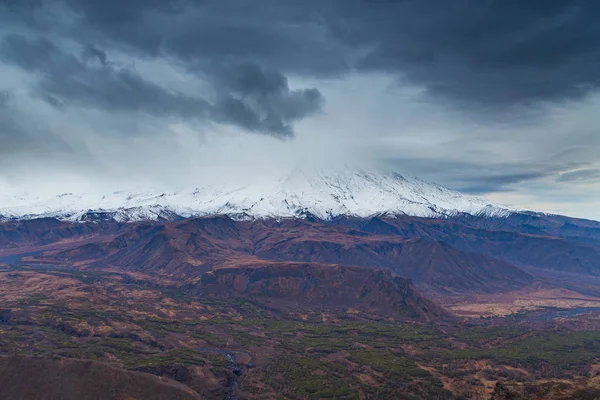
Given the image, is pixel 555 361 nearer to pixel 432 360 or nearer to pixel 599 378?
pixel 432 360

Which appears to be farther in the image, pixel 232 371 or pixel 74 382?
pixel 232 371

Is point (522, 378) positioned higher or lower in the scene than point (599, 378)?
lower

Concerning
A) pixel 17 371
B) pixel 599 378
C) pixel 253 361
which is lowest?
pixel 253 361

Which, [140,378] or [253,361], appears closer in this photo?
[140,378]

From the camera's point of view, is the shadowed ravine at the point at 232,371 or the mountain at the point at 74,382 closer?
the mountain at the point at 74,382

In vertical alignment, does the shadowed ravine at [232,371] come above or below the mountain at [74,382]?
below

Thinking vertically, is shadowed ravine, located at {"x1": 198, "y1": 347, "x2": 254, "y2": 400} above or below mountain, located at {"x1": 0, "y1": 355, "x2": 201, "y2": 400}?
below

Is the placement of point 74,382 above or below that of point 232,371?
above

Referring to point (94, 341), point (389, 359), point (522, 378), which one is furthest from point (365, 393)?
point (94, 341)

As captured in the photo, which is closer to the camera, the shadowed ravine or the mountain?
the mountain

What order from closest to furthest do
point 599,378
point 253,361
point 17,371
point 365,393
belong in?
1. point 599,378
2. point 17,371
3. point 365,393
4. point 253,361

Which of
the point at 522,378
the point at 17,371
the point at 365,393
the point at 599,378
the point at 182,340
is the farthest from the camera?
the point at 182,340
